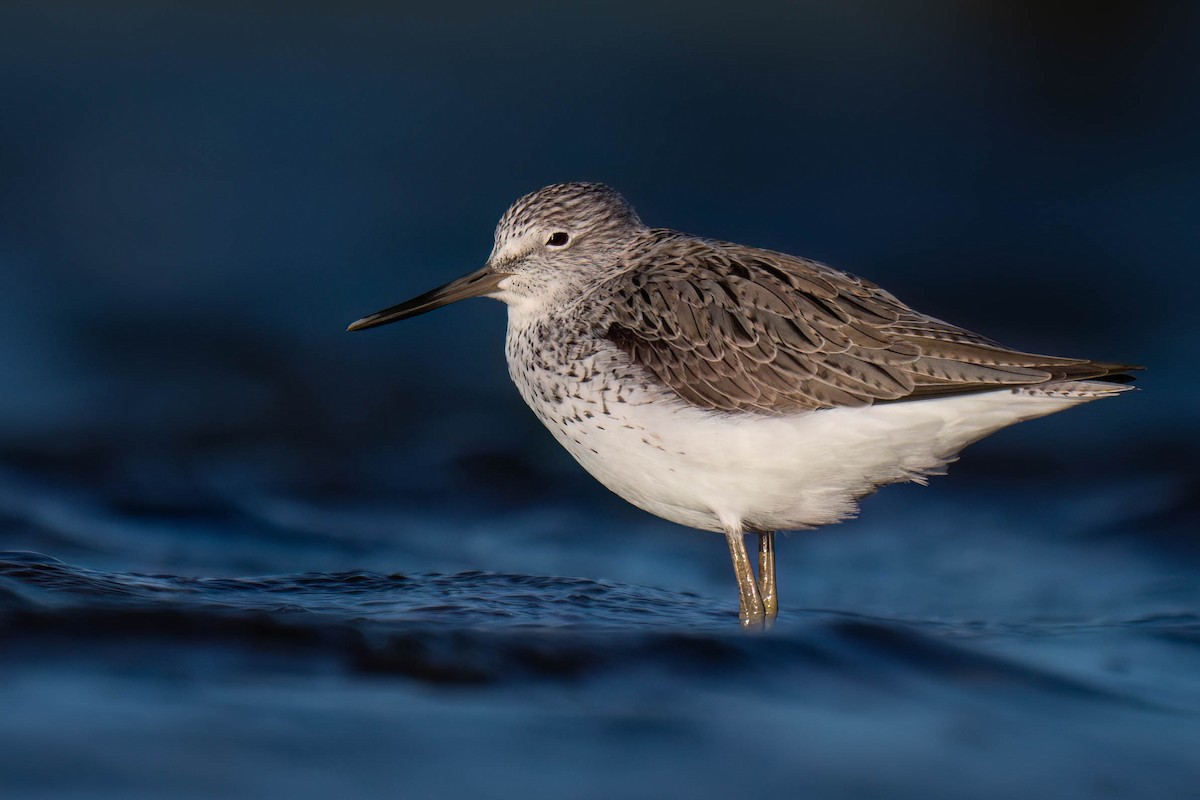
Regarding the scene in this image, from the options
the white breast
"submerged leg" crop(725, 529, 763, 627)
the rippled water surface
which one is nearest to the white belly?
the white breast

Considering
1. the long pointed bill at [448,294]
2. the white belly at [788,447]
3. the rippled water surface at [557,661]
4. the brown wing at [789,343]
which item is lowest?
the rippled water surface at [557,661]

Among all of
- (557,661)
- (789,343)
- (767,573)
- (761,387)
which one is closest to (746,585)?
(767,573)

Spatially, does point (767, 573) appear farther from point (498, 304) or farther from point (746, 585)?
point (498, 304)

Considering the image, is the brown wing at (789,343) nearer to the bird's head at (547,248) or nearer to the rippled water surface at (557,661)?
the bird's head at (547,248)

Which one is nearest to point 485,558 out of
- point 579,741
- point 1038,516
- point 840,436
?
point 840,436

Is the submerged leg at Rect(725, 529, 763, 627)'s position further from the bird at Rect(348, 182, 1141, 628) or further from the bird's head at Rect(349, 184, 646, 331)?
the bird's head at Rect(349, 184, 646, 331)

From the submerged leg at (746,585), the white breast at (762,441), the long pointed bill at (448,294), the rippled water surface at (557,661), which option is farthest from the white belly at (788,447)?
the long pointed bill at (448,294)
